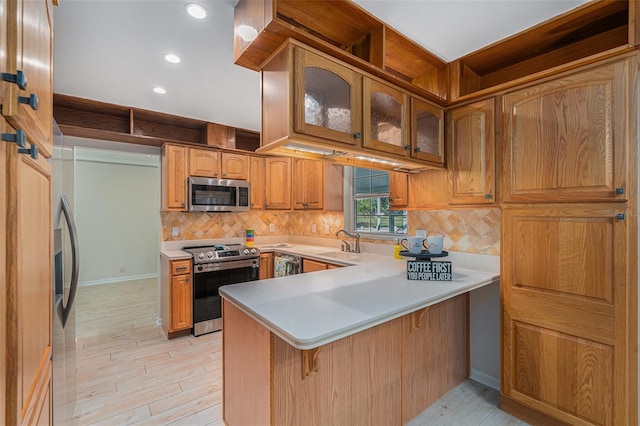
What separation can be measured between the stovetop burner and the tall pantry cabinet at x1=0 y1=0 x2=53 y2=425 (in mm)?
2475

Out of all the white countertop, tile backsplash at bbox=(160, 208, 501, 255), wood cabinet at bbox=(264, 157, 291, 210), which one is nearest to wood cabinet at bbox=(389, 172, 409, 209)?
tile backsplash at bbox=(160, 208, 501, 255)

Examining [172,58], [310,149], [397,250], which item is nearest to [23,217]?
[310,149]

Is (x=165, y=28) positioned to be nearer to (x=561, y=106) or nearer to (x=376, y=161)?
(x=376, y=161)

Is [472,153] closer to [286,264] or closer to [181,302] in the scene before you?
[286,264]

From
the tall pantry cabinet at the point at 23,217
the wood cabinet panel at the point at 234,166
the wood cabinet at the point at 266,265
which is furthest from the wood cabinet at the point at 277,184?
the tall pantry cabinet at the point at 23,217

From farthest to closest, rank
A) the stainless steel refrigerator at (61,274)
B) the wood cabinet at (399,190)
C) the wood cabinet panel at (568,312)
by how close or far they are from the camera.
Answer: the wood cabinet at (399,190) → the wood cabinet panel at (568,312) → the stainless steel refrigerator at (61,274)

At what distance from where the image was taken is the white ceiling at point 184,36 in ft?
5.64

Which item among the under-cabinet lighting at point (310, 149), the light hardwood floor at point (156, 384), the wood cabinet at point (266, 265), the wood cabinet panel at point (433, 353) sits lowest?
the light hardwood floor at point (156, 384)

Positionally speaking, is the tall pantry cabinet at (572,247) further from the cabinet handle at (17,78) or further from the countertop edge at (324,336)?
the cabinet handle at (17,78)

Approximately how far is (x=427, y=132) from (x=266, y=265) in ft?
8.82

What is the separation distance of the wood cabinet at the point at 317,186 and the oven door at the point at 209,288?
1167 mm

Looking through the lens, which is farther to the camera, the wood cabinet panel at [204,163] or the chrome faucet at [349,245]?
the wood cabinet panel at [204,163]

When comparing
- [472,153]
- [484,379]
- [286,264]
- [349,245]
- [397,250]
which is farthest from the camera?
[286,264]

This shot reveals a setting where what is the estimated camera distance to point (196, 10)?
1.77 meters
